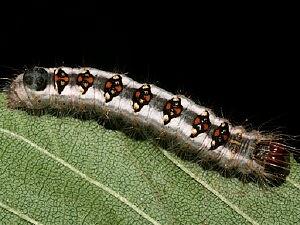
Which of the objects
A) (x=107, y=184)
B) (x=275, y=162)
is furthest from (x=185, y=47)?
(x=107, y=184)

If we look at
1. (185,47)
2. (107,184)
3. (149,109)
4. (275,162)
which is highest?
(185,47)

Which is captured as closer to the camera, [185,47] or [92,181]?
[92,181]

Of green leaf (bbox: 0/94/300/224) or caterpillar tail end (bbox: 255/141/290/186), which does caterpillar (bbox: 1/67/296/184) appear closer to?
caterpillar tail end (bbox: 255/141/290/186)

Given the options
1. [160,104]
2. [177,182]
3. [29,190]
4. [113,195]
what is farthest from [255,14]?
[29,190]

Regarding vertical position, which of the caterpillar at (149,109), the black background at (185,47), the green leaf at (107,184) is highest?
the black background at (185,47)

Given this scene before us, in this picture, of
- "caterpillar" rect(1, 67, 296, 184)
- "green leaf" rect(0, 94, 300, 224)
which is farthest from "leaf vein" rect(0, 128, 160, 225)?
"caterpillar" rect(1, 67, 296, 184)

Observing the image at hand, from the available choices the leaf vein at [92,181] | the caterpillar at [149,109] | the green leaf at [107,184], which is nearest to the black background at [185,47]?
the caterpillar at [149,109]

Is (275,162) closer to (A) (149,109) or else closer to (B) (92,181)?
(A) (149,109)

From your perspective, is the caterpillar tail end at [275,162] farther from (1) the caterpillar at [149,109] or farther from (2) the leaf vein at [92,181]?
(2) the leaf vein at [92,181]
